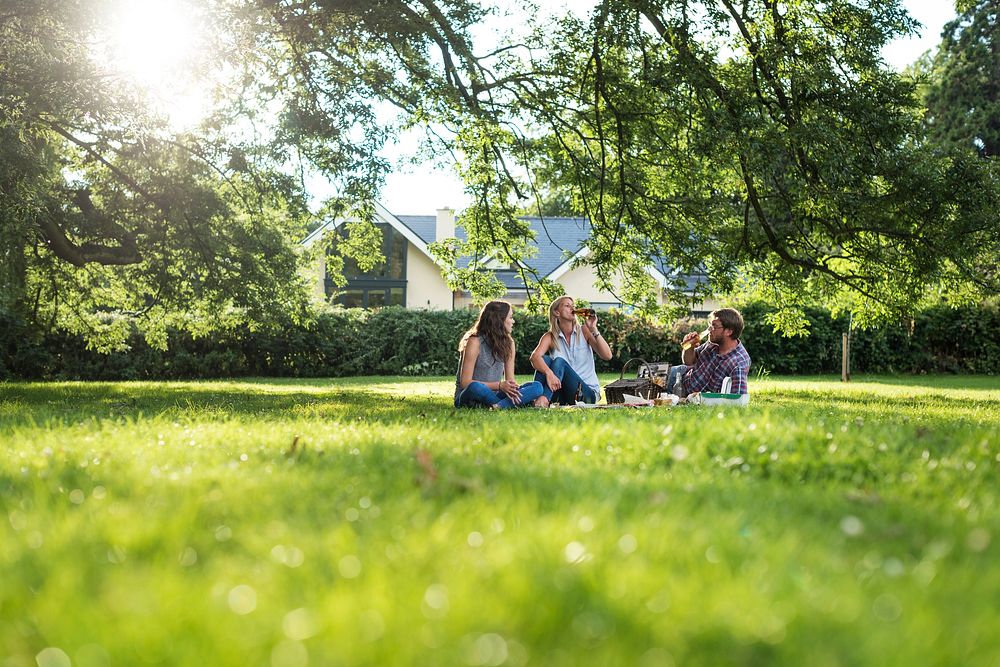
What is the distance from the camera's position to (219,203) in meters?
13.9

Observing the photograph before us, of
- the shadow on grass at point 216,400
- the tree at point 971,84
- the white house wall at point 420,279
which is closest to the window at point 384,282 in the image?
the white house wall at point 420,279

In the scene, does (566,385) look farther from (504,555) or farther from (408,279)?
(408,279)

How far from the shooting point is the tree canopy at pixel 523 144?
1114 cm

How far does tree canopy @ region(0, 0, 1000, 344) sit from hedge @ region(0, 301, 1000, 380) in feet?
22.8

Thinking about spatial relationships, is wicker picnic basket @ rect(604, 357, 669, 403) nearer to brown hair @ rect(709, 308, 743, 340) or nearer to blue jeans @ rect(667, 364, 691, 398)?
blue jeans @ rect(667, 364, 691, 398)

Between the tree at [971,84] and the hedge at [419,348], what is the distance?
49.4 feet

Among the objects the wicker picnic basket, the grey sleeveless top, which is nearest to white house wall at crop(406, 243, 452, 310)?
the wicker picnic basket

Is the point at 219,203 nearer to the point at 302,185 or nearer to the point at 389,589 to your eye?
the point at 302,185

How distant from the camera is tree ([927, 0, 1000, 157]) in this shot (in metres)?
37.7

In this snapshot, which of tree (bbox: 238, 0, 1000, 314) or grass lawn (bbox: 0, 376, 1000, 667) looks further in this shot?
tree (bbox: 238, 0, 1000, 314)

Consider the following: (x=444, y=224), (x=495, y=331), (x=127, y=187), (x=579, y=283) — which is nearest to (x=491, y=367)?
(x=495, y=331)

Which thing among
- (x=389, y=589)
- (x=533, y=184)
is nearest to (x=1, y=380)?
(x=533, y=184)

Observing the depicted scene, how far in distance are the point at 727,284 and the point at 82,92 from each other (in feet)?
31.6

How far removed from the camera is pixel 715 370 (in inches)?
425
